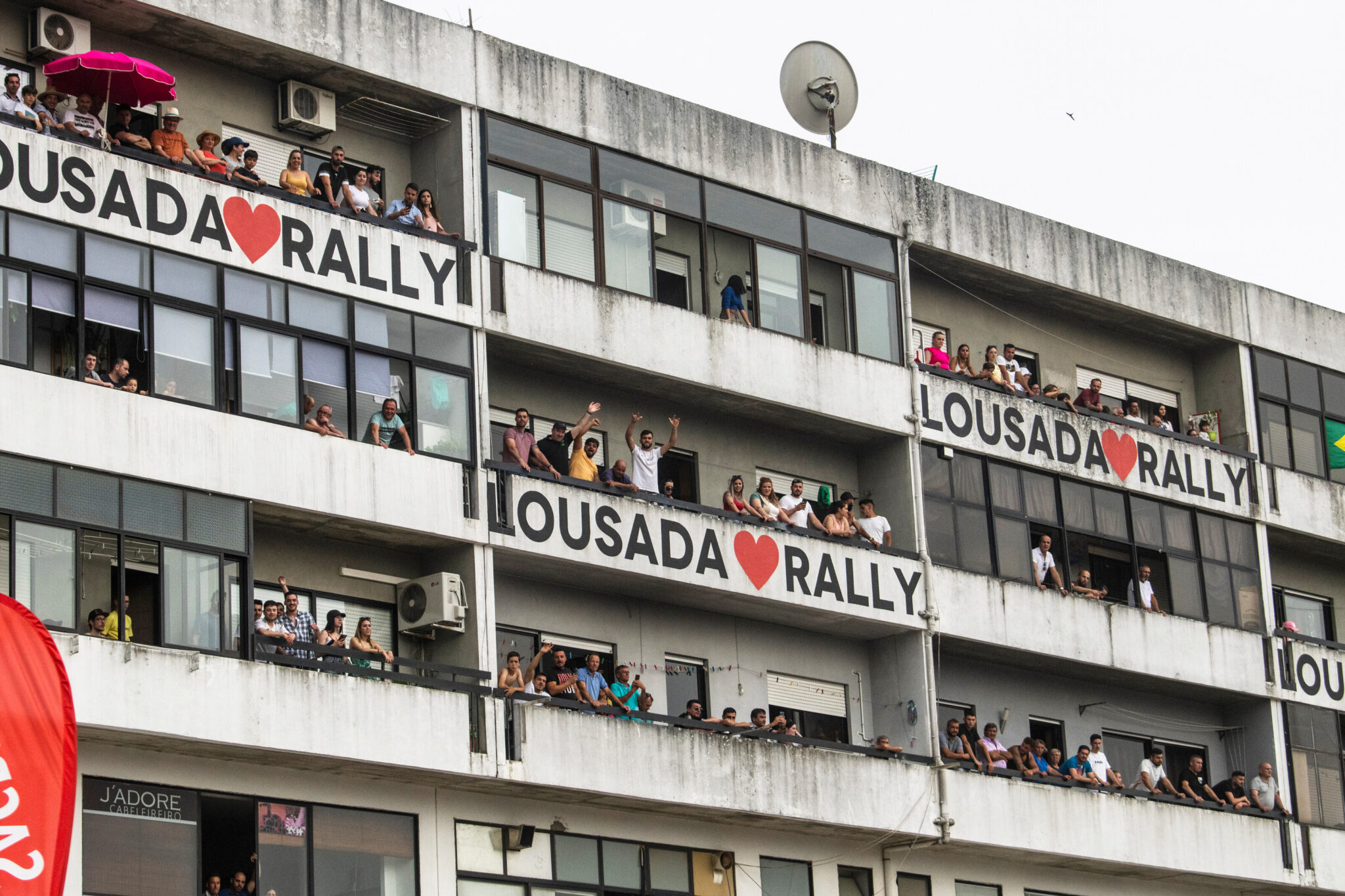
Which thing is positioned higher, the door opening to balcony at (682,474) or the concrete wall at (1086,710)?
the door opening to balcony at (682,474)

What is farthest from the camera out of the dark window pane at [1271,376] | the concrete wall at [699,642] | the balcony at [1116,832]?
the dark window pane at [1271,376]

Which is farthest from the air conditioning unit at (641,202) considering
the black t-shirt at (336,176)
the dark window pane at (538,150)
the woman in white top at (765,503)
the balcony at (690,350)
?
the black t-shirt at (336,176)

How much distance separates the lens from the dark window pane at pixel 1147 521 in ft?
121

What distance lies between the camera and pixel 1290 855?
36.2m

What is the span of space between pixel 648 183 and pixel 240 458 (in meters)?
7.88

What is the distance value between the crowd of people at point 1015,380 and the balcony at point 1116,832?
5.88 metres

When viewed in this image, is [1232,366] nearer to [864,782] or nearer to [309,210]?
[864,782]

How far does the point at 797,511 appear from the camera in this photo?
3253 cm

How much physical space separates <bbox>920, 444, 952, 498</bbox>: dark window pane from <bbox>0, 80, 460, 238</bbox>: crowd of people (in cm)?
807

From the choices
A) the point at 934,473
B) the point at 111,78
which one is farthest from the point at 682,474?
the point at 111,78

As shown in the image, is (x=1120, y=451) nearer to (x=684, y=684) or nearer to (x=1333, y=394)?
(x=1333, y=394)

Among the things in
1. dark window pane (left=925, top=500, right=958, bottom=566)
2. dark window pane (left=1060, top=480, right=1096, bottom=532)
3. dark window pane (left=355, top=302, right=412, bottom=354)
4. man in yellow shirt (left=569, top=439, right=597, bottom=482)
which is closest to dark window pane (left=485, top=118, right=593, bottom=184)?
dark window pane (left=355, top=302, right=412, bottom=354)

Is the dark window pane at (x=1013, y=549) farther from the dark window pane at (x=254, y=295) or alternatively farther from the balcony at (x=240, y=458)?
the dark window pane at (x=254, y=295)

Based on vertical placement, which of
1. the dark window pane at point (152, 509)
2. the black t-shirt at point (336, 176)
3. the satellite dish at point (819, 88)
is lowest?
the dark window pane at point (152, 509)
